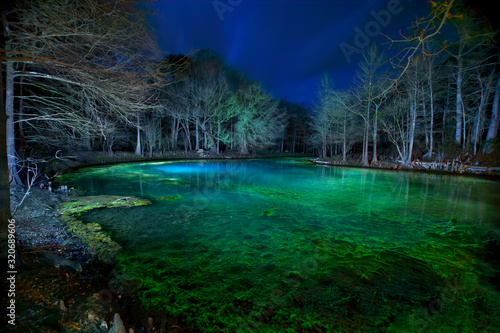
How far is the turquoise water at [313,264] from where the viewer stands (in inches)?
103

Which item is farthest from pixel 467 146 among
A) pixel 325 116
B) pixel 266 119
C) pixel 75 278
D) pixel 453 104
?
pixel 75 278

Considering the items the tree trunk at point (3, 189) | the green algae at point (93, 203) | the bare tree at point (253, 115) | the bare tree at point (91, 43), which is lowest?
the green algae at point (93, 203)

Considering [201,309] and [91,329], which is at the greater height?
[91,329]

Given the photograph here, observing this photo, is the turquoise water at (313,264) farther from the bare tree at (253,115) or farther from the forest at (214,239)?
the bare tree at (253,115)

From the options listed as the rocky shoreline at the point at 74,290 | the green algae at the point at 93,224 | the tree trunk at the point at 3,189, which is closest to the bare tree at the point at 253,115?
the green algae at the point at 93,224

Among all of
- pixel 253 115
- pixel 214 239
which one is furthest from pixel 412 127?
pixel 253 115

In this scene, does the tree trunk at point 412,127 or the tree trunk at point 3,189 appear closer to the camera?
the tree trunk at point 3,189

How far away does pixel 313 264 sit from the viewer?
12.3 feet

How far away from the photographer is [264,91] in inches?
1328

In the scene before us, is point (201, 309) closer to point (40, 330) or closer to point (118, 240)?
point (40, 330)

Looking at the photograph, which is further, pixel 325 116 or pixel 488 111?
pixel 325 116

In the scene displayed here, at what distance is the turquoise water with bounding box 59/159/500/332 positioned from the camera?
8.61ft

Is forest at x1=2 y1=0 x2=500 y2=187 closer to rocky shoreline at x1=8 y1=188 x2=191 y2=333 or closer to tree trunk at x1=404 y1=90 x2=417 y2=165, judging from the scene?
tree trunk at x1=404 y1=90 x2=417 y2=165

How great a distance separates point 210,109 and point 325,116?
662 inches
